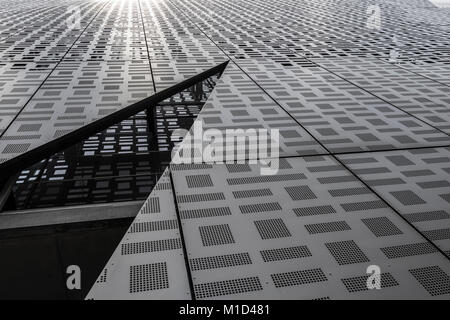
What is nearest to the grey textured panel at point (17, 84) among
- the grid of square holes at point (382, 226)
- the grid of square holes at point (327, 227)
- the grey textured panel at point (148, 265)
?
the grey textured panel at point (148, 265)

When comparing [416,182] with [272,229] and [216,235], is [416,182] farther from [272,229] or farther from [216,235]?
[216,235]

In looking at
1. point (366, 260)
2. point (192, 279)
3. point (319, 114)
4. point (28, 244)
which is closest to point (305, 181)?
point (366, 260)

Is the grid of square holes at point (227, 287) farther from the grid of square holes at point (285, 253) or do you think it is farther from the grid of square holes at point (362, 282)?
the grid of square holes at point (362, 282)

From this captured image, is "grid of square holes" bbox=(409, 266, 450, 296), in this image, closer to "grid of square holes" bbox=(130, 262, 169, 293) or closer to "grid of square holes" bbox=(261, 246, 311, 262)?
"grid of square holes" bbox=(261, 246, 311, 262)

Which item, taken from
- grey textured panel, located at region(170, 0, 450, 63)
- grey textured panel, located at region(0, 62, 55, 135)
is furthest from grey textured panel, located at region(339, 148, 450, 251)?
grey textured panel, located at region(170, 0, 450, 63)

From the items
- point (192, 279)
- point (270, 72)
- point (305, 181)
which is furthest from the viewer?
point (270, 72)

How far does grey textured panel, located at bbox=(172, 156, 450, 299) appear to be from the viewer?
5469mm

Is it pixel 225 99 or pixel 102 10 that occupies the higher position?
pixel 102 10

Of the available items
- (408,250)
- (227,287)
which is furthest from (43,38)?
(408,250)

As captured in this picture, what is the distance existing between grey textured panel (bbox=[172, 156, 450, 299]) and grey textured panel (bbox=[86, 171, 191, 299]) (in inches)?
9.4

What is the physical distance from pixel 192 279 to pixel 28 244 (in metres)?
6.05

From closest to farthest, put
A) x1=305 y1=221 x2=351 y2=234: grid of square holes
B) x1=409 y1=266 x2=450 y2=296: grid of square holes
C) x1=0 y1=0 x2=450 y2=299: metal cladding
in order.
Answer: x1=409 y1=266 x2=450 y2=296: grid of square holes → x1=0 y1=0 x2=450 y2=299: metal cladding → x1=305 y1=221 x2=351 y2=234: grid of square holes

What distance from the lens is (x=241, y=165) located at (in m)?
8.92

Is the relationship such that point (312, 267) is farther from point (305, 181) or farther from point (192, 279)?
point (305, 181)
